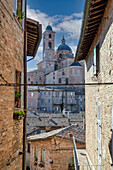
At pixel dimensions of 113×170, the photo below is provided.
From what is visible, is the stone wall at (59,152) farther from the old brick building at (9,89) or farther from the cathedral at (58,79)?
the cathedral at (58,79)

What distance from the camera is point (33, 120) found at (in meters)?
27.3

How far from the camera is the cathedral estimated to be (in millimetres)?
60062

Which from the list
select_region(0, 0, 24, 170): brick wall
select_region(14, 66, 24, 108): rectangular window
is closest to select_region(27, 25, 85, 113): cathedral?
select_region(14, 66, 24, 108): rectangular window

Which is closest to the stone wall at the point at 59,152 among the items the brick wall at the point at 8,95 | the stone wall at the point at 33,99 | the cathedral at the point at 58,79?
the brick wall at the point at 8,95

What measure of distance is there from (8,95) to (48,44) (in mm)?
73570

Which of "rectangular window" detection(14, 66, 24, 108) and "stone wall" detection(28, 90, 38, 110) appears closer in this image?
"rectangular window" detection(14, 66, 24, 108)

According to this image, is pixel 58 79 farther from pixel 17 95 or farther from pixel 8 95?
pixel 8 95

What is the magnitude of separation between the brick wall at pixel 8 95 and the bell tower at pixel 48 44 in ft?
231

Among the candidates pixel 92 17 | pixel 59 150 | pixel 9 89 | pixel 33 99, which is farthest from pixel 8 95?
pixel 33 99

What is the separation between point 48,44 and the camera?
77750mm

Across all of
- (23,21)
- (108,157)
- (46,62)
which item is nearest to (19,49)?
(23,21)

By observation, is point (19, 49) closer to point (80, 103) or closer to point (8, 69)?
point (8, 69)

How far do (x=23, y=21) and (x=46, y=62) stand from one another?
6804cm

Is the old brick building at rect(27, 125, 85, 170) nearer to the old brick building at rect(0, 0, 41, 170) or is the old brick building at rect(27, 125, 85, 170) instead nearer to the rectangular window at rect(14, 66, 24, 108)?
the old brick building at rect(0, 0, 41, 170)
